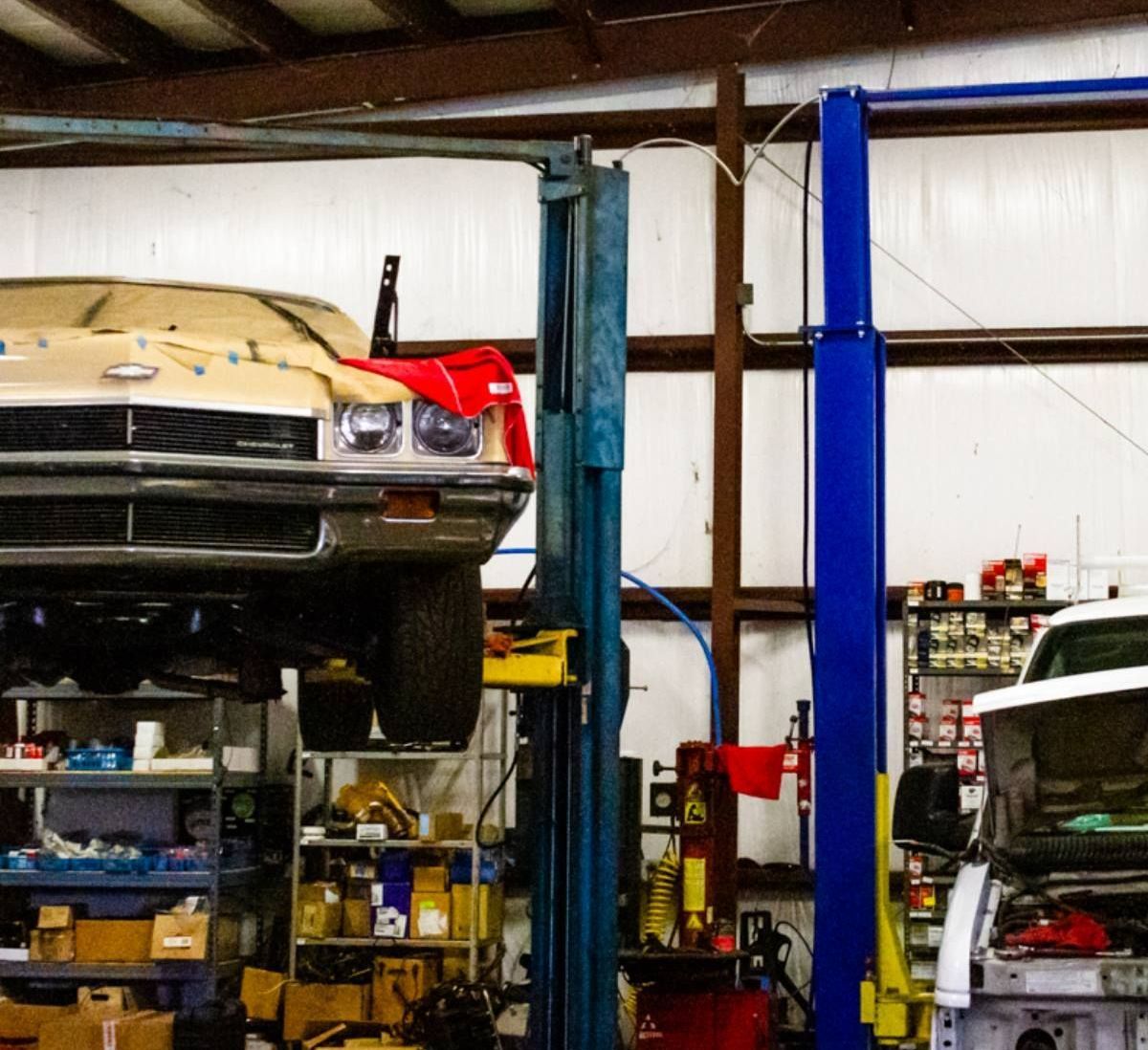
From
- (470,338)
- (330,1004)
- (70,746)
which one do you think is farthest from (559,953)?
(470,338)

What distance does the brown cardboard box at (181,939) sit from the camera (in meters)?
8.75

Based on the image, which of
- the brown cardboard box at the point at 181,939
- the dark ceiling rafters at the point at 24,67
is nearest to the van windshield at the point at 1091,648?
the brown cardboard box at the point at 181,939

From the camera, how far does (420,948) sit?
938 centimetres

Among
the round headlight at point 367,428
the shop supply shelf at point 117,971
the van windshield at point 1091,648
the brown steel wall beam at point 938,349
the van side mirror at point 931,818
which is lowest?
the shop supply shelf at point 117,971

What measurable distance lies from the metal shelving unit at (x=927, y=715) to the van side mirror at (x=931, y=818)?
400cm

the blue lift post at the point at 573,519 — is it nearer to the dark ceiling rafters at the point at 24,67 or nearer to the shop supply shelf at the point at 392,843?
the shop supply shelf at the point at 392,843

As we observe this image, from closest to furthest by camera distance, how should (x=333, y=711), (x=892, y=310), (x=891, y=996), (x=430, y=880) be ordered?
1. (x=333, y=711)
2. (x=891, y=996)
3. (x=430, y=880)
4. (x=892, y=310)

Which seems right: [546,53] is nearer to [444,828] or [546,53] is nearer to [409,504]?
[444,828]

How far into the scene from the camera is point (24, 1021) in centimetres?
870

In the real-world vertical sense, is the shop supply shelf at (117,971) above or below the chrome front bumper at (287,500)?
below

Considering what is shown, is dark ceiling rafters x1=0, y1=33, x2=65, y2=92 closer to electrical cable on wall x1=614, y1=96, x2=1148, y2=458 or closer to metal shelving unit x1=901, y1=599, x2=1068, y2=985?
electrical cable on wall x1=614, y1=96, x2=1148, y2=458

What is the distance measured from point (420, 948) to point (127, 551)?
18.8ft

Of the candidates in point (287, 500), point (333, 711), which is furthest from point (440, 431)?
point (333, 711)

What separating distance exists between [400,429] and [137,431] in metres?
0.62
